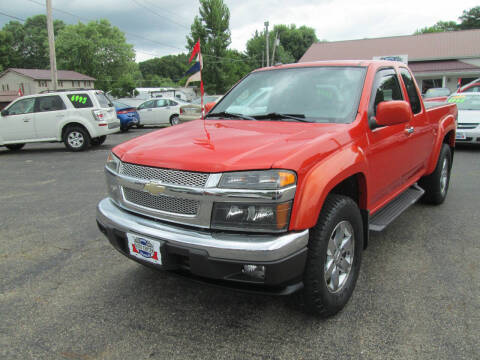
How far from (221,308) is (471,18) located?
78.0 metres

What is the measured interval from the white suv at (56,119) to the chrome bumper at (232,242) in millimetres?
9885

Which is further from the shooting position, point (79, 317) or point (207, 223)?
point (79, 317)

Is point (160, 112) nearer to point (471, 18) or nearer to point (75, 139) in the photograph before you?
point (75, 139)

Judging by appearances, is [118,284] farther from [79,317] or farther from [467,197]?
[467,197]

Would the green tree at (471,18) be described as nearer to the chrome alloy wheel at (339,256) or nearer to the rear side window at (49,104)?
the rear side window at (49,104)

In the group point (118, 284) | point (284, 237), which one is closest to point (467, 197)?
point (284, 237)

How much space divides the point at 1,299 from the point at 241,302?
1.85m

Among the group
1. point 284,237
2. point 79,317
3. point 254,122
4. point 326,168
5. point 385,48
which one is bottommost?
point 79,317

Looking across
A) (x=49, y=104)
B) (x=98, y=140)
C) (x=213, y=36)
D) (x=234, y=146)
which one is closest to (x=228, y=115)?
(x=234, y=146)

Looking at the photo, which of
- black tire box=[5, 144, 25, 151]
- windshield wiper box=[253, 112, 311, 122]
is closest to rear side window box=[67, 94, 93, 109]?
black tire box=[5, 144, 25, 151]

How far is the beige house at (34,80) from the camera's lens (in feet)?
181

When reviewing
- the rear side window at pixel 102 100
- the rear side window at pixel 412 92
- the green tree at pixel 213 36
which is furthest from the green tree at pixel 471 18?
the rear side window at pixel 412 92

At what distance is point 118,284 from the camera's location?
3211 millimetres

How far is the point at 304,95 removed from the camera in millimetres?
3328
